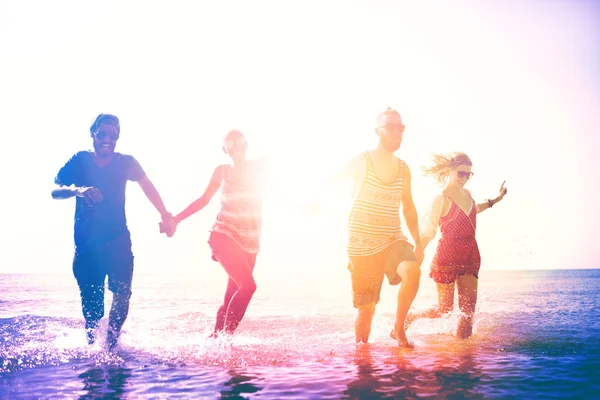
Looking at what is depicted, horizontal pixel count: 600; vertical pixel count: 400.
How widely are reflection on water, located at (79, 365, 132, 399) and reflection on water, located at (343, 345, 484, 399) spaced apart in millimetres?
2019

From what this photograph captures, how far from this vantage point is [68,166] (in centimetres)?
693

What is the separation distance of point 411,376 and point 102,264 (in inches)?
156

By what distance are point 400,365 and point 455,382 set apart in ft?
2.62

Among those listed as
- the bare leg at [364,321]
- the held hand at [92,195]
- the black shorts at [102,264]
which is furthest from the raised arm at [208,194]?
the bare leg at [364,321]

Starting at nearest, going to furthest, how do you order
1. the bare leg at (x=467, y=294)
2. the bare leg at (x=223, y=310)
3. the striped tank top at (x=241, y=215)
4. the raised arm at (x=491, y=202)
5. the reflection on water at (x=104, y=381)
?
the reflection on water at (x=104, y=381) → the striped tank top at (x=241, y=215) → the bare leg at (x=223, y=310) → the bare leg at (x=467, y=294) → the raised arm at (x=491, y=202)

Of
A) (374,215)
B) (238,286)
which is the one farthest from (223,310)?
(374,215)

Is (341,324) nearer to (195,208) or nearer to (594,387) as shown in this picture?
(195,208)

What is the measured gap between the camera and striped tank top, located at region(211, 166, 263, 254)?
7.16m

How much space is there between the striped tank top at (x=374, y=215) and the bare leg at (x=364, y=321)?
0.72m

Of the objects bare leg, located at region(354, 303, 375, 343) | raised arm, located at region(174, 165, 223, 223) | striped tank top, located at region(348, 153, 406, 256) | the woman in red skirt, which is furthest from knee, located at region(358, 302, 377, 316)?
raised arm, located at region(174, 165, 223, 223)

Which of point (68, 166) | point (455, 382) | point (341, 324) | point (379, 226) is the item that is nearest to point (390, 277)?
point (379, 226)

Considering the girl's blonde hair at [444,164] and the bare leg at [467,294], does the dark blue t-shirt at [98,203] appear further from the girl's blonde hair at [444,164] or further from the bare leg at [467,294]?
the bare leg at [467,294]

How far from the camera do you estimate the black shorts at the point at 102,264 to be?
687 cm

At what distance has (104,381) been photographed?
17.3ft
